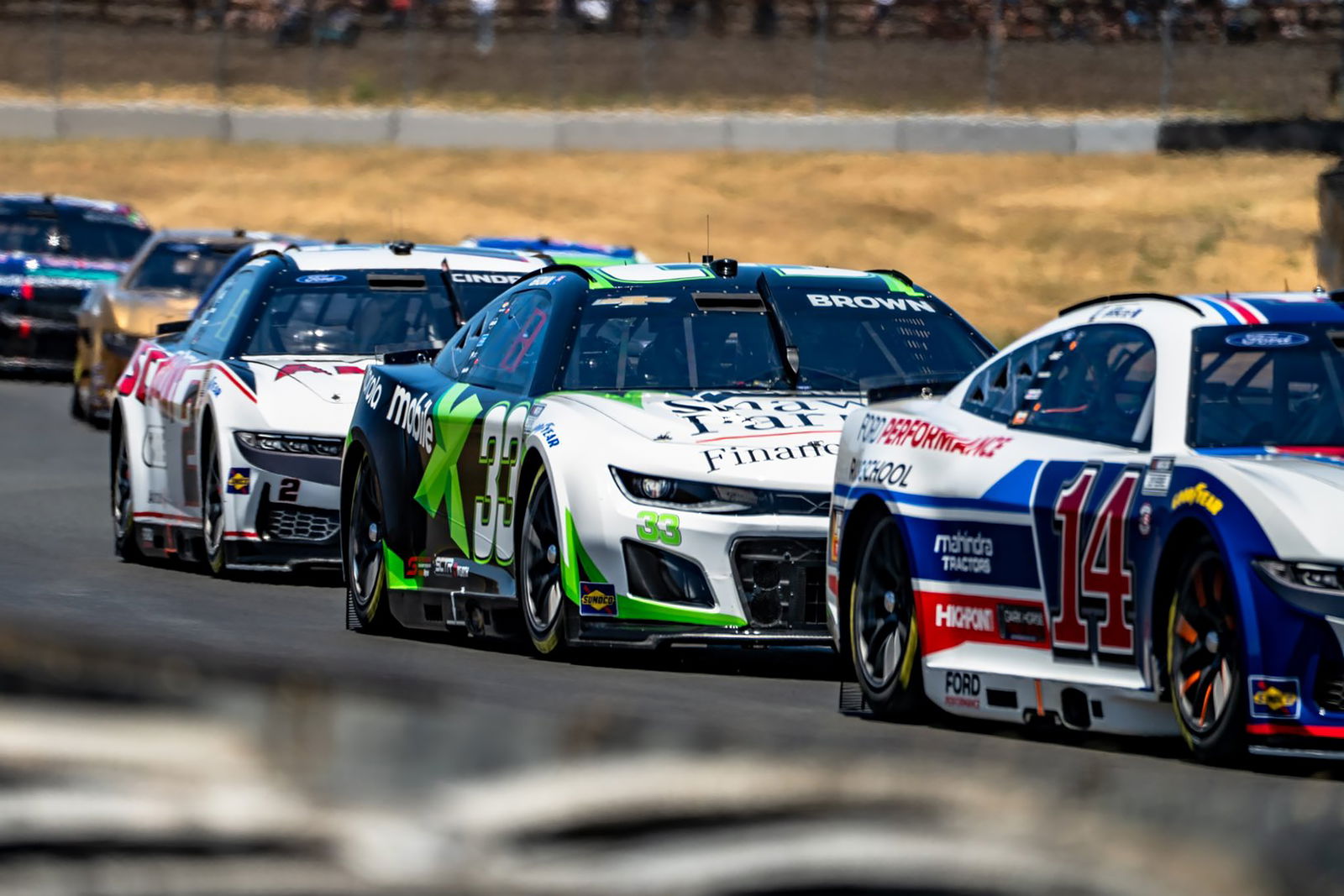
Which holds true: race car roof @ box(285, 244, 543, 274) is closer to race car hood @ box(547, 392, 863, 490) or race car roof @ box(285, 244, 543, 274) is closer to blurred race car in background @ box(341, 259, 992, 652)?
blurred race car in background @ box(341, 259, 992, 652)

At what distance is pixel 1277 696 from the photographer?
662 centimetres

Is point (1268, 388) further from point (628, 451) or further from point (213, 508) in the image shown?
point (213, 508)

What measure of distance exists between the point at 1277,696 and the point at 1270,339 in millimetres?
1227

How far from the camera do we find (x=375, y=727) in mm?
2953

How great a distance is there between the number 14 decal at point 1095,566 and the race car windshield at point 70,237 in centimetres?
2126

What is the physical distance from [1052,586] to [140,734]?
466 centimetres

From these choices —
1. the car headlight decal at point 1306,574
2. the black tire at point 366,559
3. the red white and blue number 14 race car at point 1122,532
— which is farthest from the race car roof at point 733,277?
the car headlight decal at point 1306,574

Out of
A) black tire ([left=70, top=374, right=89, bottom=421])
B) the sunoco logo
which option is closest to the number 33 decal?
the sunoco logo

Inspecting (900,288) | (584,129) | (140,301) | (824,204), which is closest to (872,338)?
(900,288)

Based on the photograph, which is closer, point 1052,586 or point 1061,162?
point 1052,586

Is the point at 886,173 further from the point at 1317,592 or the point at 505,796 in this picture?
the point at 505,796

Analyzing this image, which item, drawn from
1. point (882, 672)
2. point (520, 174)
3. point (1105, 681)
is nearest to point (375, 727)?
point (1105, 681)

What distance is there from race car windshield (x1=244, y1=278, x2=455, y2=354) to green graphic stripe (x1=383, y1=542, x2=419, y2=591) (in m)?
2.27

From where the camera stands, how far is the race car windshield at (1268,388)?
7.25 meters
